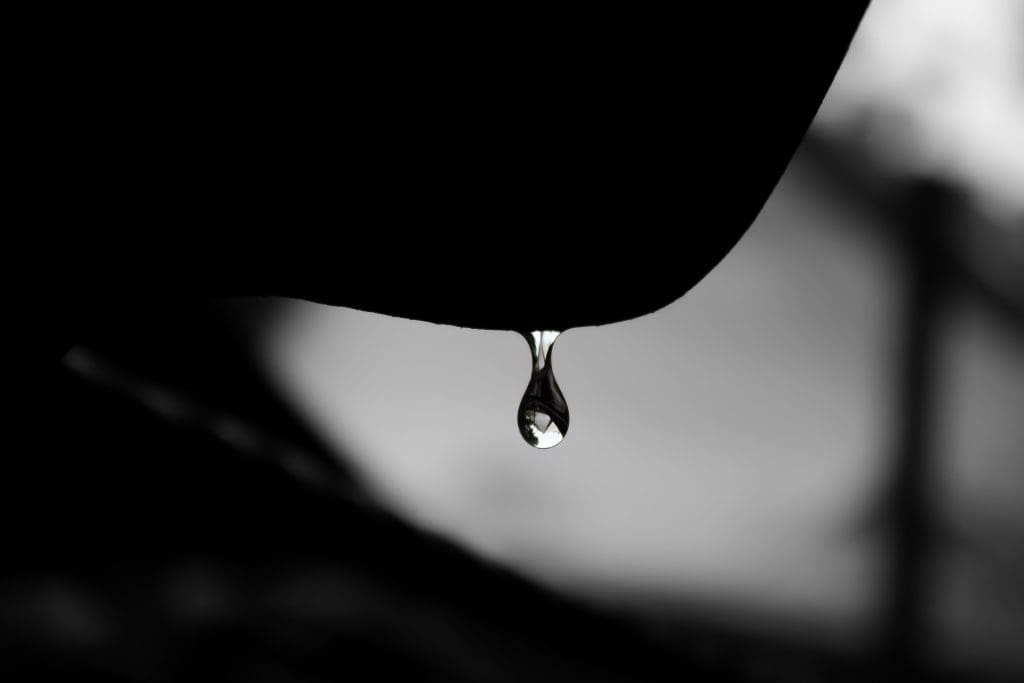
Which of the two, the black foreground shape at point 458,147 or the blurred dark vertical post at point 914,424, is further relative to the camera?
the blurred dark vertical post at point 914,424

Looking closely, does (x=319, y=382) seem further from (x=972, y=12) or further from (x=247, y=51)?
(x=247, y=51)

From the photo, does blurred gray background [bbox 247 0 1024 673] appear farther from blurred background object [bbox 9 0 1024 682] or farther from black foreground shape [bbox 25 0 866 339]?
black foreground shape [bbox 25 0 866 339]

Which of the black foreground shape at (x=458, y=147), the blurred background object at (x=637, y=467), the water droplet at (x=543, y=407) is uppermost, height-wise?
the blurred background object at (x=637, y=467)

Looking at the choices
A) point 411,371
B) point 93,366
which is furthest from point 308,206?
point 93,366

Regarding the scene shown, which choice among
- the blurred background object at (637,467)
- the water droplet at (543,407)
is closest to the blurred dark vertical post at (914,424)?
the blurred background object at (637,467)

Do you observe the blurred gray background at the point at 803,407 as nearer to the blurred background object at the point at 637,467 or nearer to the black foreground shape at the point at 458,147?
the blurred background object at the point at 637,467
